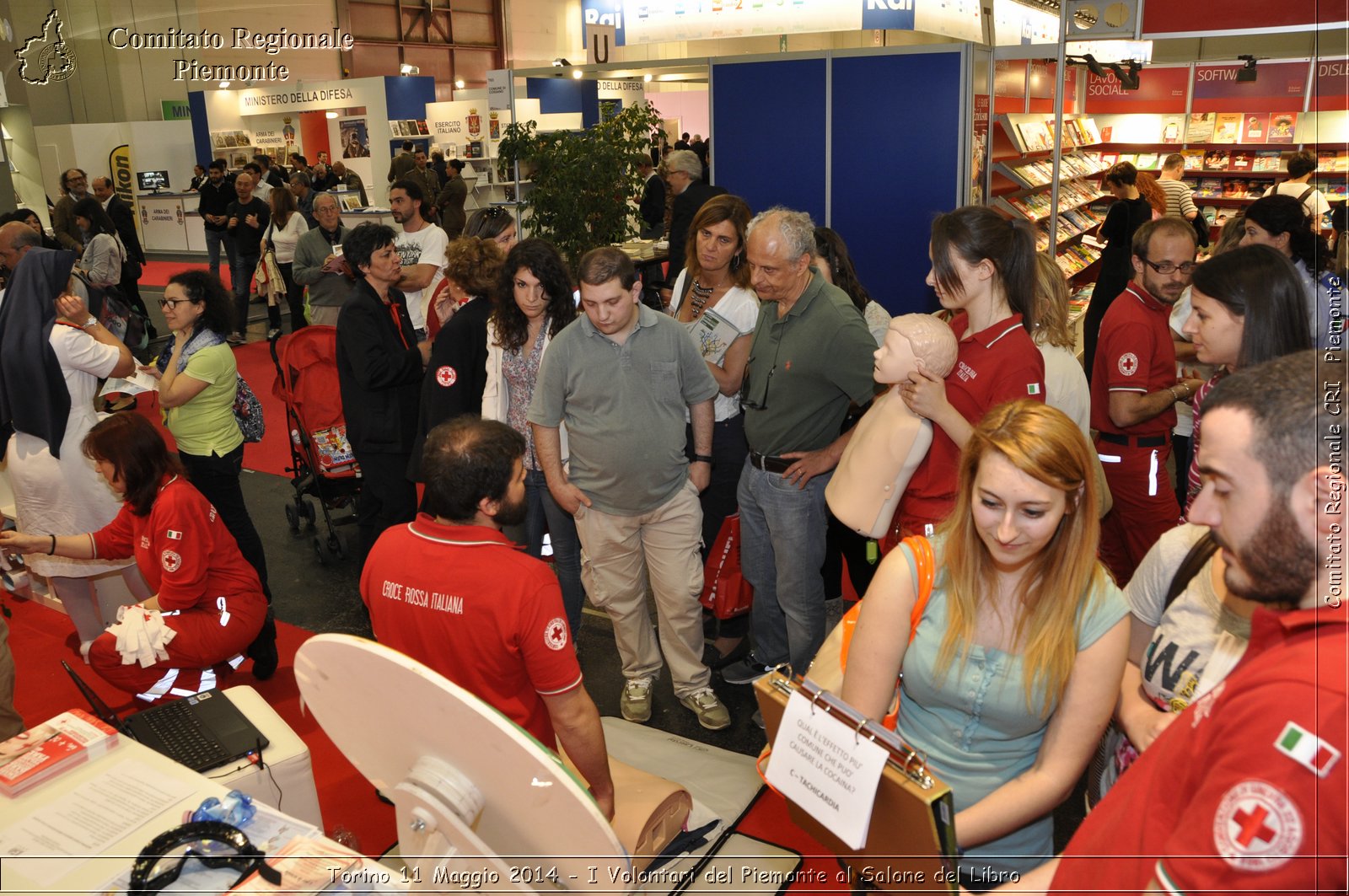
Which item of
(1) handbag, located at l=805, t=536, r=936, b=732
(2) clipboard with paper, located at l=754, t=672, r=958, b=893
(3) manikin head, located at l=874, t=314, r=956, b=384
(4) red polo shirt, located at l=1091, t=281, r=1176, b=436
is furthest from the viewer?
(4) red polo shirt, located at l=1091, t=281, r=1176, b=436

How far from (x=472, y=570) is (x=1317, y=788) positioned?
4.83 feet

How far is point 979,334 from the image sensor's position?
2621mm

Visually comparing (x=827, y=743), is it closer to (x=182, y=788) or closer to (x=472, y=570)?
(x=472, y=570)

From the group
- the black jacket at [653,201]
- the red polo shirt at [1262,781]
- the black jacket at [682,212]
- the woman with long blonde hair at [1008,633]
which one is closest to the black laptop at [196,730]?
the woman with long blonde hair at [1008,633]

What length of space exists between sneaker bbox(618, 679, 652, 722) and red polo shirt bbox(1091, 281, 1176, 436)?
1.92 m

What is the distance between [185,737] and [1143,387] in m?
3.12

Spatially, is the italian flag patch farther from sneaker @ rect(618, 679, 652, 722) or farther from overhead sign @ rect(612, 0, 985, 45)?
overhead sign @ rect(612, 0, 985, 45)

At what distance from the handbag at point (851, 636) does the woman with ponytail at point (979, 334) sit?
66 cm

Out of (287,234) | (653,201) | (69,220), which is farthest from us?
(653,201)

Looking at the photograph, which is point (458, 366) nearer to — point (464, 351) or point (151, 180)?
point (464, 351)

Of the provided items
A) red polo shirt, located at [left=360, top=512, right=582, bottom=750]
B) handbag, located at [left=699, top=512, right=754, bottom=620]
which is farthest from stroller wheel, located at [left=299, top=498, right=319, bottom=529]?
red polo shirt, located at [left=360, top=512, right=582, bottom=750]

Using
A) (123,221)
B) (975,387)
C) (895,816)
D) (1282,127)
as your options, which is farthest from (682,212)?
(123,221)

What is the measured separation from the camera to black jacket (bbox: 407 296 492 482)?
3.66 m

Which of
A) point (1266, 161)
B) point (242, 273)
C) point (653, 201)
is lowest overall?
point (242, 273)
